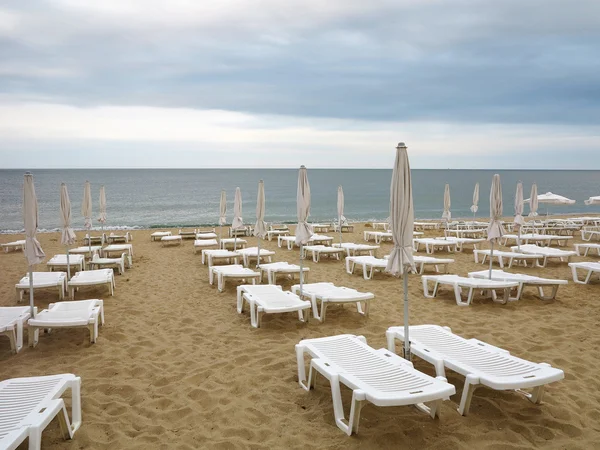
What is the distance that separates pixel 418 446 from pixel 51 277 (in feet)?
24.9

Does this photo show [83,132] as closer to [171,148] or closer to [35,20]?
[171,148]

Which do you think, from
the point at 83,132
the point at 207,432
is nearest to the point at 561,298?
the point at 207,432

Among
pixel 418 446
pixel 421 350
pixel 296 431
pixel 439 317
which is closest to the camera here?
pixel 418 446

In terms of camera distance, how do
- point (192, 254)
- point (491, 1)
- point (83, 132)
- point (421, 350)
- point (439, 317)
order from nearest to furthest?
point (421, 350) < point (439, 317) < point (491, 1) < point (192, 254) < point (83, 132)

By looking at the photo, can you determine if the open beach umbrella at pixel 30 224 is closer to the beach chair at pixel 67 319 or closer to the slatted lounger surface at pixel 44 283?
the beach chair at pixel 67 319

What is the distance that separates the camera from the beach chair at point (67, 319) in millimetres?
5094

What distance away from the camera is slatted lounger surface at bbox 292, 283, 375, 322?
244 inches

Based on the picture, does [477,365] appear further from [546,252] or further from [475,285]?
[546,252]

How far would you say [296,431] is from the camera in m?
3.21

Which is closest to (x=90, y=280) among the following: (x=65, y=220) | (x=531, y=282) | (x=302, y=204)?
(x=65, y=220)

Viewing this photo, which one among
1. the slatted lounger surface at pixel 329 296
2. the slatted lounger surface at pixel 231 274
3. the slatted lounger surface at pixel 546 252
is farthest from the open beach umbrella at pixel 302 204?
the slatted lounger surface at pixel 546 252

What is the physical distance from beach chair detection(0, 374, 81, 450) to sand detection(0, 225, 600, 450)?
197 mm

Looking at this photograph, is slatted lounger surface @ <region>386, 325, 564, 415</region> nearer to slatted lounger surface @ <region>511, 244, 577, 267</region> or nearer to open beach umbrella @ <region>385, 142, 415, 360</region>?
open beach umbrella @ <region>385, 142, 415, 360</region>

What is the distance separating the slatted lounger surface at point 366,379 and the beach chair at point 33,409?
2058 millimetres
